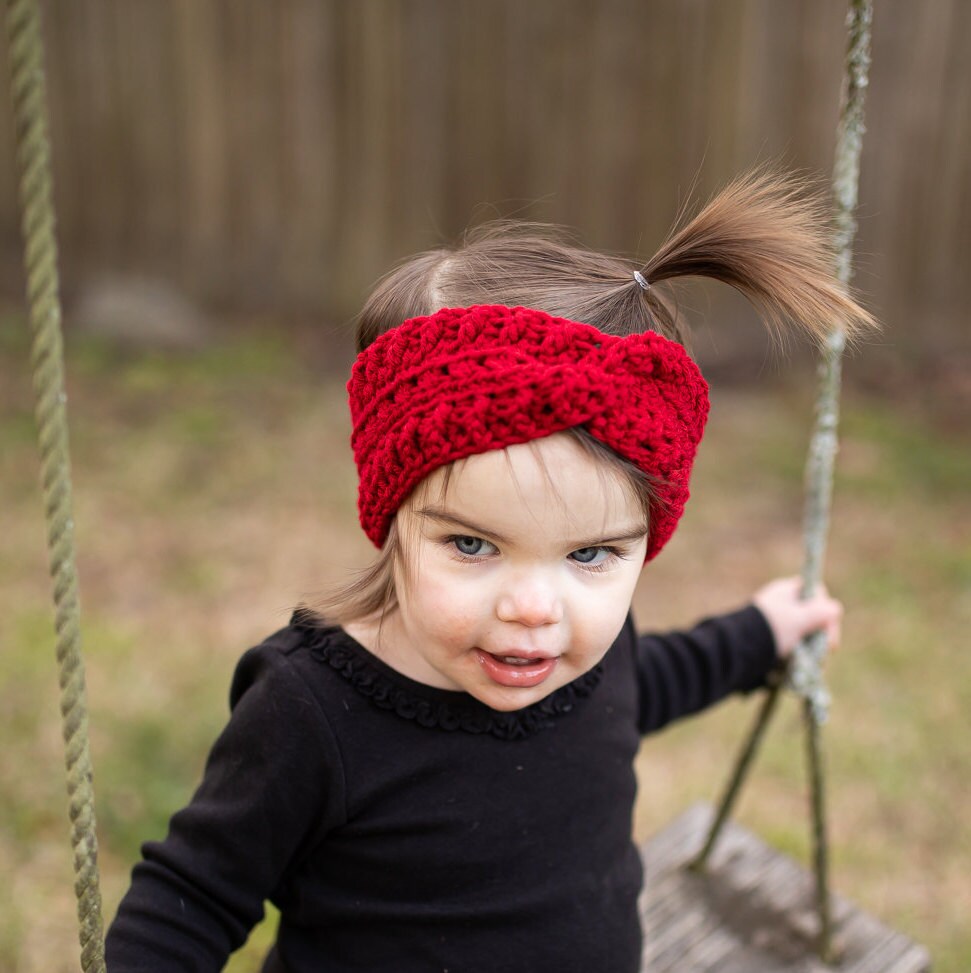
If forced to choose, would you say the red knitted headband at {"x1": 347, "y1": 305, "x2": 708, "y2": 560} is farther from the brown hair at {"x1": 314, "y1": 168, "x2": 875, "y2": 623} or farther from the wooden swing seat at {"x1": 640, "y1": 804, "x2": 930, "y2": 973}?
the wooden swing seat at {"x1": 640, "y1": 804, "x2": 930, "y2": 973}

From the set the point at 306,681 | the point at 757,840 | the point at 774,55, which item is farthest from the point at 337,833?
the point at 774,55

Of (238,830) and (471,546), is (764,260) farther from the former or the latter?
(238,830)

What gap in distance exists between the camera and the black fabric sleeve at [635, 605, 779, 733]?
1.67 metres

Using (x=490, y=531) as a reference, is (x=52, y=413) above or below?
above

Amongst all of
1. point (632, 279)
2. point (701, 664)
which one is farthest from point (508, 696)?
point (701, 664)

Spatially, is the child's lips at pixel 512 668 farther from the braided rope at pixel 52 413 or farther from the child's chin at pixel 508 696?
the braided rope at pixel 52 413

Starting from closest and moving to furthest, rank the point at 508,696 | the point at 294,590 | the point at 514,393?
the point at 514,393, the point at 508,696, the point at 294,590

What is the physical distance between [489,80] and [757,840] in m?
3.97

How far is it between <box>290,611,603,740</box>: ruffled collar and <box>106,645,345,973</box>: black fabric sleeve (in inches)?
2.2

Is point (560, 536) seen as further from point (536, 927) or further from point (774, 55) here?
point (774, 55)

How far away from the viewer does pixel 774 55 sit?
480 centimetres

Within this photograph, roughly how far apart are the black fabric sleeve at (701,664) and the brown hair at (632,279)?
0.53 metres

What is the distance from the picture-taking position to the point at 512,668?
1.15m

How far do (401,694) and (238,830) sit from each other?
9.0 inches
